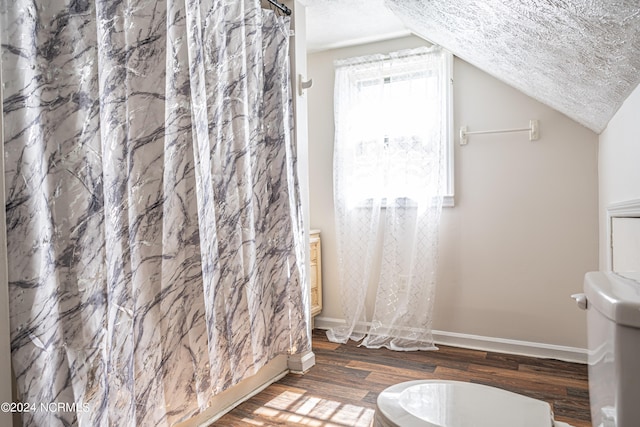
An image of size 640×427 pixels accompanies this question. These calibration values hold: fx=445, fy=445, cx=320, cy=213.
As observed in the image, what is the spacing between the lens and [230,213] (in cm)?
193

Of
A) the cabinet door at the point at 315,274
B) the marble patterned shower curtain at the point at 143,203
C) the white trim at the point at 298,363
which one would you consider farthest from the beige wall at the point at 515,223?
the marble patterned shower curtain at the point at 143,203

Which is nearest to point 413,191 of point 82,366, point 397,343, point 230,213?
point 397,343

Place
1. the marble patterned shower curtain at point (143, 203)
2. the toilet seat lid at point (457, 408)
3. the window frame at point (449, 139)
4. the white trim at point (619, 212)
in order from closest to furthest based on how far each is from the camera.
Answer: the toilet seat lid at point (457, 408) < the marble patterned shower curtain at point (143, 203) < the white trim at point (619, 212) < the window frame at point (449, 139)

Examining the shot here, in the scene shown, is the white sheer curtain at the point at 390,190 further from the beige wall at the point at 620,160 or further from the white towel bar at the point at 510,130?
the beige wall at the point at 620,160

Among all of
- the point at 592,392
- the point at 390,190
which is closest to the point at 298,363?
the point at 390,190

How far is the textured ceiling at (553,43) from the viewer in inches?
46.0

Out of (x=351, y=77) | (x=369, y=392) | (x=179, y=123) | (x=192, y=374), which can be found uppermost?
(x=351, y=77)

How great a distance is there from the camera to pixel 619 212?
1765mm

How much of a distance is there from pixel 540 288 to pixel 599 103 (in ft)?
4.23

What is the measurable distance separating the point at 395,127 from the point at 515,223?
102 centimetres

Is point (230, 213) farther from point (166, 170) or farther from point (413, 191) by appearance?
point (413, 191)

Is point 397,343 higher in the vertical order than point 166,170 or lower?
→ lower

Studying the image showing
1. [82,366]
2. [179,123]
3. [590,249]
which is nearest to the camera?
[82,366]

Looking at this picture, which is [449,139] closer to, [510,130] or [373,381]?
[510,130]
